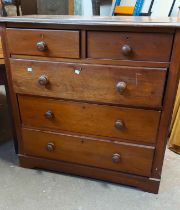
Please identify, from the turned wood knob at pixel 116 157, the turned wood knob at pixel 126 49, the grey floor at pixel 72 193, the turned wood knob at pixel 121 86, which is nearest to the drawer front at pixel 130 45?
the turned wood knob at pixel 126 49

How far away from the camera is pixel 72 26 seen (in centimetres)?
94

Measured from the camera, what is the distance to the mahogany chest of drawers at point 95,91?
92 cm

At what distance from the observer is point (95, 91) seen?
1.03m

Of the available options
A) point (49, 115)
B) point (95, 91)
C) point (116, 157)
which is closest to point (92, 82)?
point (95, 91)

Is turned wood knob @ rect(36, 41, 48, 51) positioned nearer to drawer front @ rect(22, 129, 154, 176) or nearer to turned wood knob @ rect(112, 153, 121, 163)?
drawer front @ rect(22, 129, 154, 176)

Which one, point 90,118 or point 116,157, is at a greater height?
point 90,118

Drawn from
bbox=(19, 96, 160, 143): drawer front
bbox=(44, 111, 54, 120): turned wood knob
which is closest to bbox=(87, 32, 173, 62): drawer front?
bbox=(19, 96, 160, 143): drawer front

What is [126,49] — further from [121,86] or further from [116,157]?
[116,157]

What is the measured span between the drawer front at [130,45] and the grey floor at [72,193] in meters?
0.72

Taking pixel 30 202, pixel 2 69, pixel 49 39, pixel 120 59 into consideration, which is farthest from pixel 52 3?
pixel 30 202

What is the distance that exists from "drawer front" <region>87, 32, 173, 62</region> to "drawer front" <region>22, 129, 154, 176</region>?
44cm

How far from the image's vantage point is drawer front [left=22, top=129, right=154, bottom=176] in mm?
1136

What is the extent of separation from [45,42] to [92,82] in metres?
0.27

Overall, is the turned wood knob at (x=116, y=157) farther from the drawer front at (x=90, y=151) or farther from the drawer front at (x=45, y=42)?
the drawer front at (x=45, y=42)
